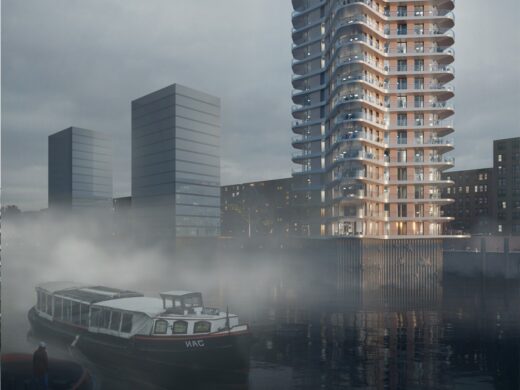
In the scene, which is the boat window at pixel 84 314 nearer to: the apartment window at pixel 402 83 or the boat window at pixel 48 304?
the boat window at pixel 48 304

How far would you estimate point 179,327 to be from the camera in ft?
126

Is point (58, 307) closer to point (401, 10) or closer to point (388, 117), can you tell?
point (388, 117)

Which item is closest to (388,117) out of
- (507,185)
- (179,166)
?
(179,166)

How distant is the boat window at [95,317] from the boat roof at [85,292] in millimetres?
952

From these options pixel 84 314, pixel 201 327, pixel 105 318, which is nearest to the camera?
pixel 201 327

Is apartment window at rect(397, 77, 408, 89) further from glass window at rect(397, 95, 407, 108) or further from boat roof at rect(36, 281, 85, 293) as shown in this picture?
boat roof at rect(36, 281, 85, 293)

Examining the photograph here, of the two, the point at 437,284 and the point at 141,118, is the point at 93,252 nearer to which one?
the point at 141,118

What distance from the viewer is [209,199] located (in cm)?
15688

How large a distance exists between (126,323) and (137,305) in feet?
6.24

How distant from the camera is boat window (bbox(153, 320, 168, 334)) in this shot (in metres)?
38.7

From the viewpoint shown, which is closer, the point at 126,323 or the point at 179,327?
the point at 179,327

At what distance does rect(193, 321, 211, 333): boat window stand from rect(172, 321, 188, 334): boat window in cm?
82

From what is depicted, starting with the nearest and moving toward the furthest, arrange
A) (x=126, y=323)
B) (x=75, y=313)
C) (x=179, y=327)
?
(x=179, y=327), (x=126, y=323), (x=75, y=313)

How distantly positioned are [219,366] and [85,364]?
12.3 m
